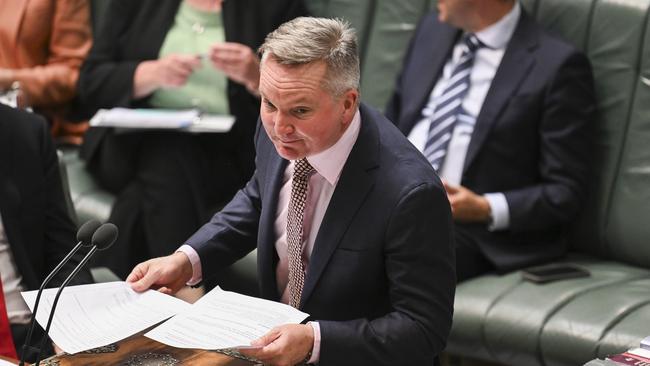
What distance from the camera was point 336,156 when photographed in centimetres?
233

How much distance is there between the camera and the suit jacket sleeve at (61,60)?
441cm

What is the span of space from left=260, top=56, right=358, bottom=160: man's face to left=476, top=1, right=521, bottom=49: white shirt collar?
1479 mm

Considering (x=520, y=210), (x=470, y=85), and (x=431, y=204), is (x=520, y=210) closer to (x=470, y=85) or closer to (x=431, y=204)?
(x=470, y=85)

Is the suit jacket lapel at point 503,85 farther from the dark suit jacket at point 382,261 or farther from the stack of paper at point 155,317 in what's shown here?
the stack of paper at point 155,317

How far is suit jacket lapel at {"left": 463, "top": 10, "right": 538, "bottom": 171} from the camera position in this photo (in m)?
3.56

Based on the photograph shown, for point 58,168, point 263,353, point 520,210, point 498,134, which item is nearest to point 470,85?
point 498,134

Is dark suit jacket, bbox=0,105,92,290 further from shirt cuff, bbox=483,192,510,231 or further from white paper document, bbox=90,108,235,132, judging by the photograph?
shirt cuff, bbox=483,192,510,231

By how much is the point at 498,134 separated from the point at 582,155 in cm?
27

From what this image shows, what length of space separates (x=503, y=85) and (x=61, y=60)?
1.87 metres

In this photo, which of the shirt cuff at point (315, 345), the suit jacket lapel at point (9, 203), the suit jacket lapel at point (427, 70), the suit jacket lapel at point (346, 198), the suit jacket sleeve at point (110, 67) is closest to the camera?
the shirt cuff at point (315, 345)

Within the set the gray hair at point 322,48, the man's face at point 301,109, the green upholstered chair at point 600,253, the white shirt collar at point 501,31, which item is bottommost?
the green upholstered chair at point 600,253

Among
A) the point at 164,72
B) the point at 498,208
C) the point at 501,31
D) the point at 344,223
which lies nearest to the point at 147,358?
the point at 344,223

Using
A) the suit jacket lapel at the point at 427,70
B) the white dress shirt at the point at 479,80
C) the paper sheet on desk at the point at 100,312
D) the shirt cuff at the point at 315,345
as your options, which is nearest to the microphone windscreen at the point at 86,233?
the paper sheet on desk at the point at 100,312

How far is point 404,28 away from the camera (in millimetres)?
4109
